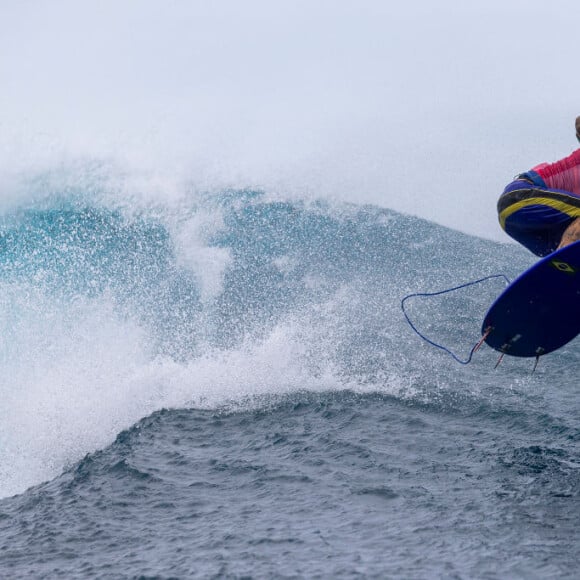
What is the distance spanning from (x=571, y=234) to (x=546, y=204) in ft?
1.42

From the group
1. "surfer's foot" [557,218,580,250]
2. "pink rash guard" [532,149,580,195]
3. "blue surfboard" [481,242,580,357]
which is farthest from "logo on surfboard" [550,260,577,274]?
"pink rash guard" [532,149,580,195]

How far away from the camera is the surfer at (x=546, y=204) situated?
7.16 m

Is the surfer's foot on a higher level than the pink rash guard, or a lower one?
lower

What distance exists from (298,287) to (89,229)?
218 inches

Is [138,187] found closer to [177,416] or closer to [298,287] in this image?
[298,287]

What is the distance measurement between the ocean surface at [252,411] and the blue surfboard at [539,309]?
0.85 m

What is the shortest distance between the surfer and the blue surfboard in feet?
1.85

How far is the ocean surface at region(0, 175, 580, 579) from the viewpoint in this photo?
15.9 ft

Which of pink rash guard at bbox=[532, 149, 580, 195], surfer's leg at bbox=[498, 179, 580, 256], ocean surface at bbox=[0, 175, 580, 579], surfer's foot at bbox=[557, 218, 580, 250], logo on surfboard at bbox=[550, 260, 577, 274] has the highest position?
pink rash guard at bbox=[532, 149, 580, 195]

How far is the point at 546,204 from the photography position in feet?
23.7

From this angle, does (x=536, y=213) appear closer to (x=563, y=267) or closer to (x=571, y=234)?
(x=571, y=234)

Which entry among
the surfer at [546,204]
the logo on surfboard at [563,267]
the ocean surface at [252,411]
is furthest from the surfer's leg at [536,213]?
the ocean surface at [252,411]

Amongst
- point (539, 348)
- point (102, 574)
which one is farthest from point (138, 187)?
point (102, 574)

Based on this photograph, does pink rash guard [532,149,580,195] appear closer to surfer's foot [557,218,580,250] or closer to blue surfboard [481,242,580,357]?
surfer's foot [557,218,580,250]
